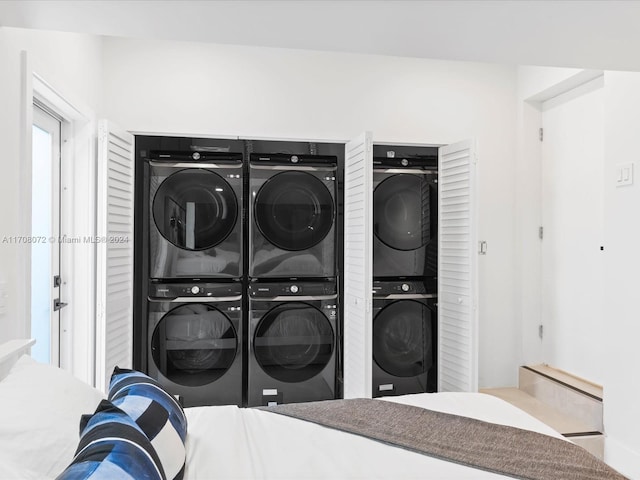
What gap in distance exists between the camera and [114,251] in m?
2.83

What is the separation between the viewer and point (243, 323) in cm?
326

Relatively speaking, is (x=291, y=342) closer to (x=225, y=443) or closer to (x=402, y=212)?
(x=402, y=212)

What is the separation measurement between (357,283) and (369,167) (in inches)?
30.0

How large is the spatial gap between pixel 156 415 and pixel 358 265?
1945 millimetres

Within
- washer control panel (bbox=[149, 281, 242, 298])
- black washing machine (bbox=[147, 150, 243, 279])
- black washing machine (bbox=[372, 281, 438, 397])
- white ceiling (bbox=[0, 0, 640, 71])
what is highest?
white ceiling (bbox=[0, 0, 640, 71])

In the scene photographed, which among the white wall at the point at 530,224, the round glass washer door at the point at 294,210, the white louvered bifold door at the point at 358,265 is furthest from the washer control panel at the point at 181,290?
the white wall at the point at 530,224

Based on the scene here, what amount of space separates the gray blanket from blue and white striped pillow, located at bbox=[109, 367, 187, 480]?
1.67 feet

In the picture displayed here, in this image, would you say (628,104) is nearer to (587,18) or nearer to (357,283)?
(587,18)

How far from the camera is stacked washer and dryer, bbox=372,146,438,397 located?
338 cm

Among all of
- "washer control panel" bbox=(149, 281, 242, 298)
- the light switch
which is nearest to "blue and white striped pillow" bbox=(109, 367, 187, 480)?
"washer control panel" bbox=(149, 281, 242, 298)

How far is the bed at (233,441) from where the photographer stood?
1.07m

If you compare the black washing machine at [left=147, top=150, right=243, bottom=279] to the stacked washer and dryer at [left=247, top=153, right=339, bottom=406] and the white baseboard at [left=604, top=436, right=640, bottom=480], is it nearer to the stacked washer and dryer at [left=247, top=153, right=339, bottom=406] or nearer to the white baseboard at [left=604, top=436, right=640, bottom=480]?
the stacked washer and dryer at [left=247, top=153, right=339, bottom=406]

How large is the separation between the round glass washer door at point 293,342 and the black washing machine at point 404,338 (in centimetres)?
39

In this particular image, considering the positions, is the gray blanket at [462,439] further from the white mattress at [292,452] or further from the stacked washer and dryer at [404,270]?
the stacked washer and dryer at [404,270]
